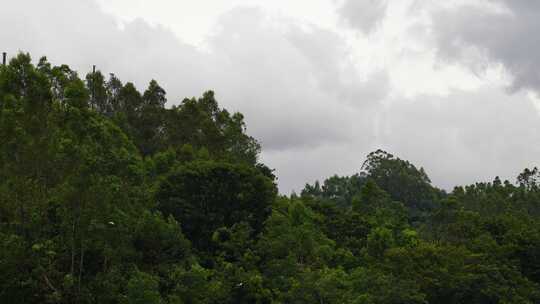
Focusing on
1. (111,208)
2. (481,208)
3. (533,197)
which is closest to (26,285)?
(111,208)

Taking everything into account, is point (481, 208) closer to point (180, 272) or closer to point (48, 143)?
point (180, 272)

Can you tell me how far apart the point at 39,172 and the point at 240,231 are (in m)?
15.5

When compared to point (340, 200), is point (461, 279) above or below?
below

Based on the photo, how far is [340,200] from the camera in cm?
13438

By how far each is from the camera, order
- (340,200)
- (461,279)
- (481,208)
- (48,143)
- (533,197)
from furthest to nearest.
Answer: (340,200) < (533,197) < (481,208) < (461,279) < (48,143)

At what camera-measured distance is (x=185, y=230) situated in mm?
46562

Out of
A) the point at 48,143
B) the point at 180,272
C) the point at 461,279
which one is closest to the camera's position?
the point at 48,143

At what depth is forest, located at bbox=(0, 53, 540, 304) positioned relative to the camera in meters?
31.6

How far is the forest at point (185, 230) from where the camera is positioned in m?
31.6

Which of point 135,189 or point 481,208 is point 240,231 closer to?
point 135,189

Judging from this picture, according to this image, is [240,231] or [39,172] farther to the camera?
[240,231]

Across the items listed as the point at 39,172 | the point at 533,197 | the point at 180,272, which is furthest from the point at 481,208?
the point at 39,172

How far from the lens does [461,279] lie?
4369cm

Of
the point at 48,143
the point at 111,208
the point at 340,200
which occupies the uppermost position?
the point at 340,200
